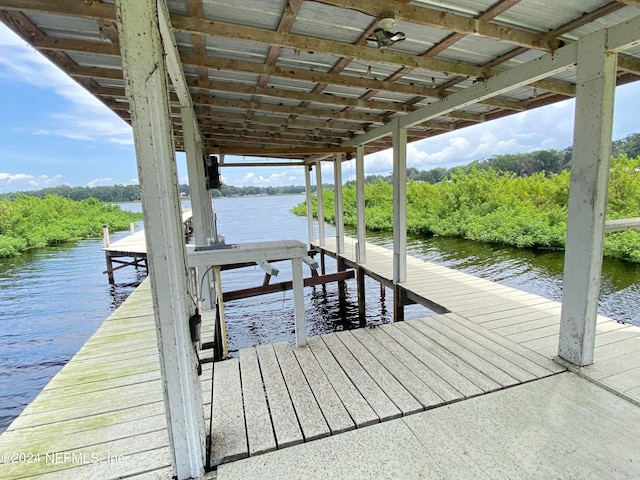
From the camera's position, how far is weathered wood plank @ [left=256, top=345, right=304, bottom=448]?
173 centimetres

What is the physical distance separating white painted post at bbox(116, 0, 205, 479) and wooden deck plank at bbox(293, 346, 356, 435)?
0.73m

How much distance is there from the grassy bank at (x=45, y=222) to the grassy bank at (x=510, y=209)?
1782cm

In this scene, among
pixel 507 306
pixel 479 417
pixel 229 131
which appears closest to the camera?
pixel 479 417

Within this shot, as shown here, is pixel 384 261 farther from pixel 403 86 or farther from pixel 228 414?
pixel 228 414

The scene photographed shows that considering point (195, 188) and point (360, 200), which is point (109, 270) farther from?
point (360, 200)

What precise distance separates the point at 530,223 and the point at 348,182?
22.2 meters

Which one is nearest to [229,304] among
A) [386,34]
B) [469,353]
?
[469,353]

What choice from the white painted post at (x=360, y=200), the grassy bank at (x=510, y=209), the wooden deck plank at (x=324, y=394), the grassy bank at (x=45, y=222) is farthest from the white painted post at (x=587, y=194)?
the grassy bank at (x=45, y=222)

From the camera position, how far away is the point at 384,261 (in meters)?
6.96

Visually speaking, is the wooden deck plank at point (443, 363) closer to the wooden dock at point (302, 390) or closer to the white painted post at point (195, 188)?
the wooden dock at point (302, 390)

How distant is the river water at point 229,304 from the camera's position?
5418mm

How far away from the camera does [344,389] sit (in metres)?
2.16

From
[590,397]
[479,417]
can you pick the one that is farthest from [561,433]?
[590,397]

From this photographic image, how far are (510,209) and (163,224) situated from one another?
16.3 metres
